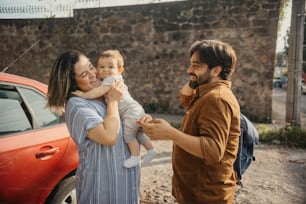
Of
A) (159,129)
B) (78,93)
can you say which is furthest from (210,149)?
(78,93)

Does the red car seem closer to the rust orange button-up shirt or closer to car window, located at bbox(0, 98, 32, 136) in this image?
car window, located at bbox(0, 98, 32, 136)

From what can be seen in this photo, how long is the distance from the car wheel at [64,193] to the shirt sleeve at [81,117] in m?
0.92

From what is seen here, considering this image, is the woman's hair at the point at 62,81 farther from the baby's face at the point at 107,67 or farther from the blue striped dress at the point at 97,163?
the baby's face at the point at 107,67

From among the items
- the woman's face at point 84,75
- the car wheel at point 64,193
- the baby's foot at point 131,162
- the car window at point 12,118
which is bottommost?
the car wheel at point 64,193

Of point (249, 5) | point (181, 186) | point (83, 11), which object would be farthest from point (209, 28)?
point (181, 186)

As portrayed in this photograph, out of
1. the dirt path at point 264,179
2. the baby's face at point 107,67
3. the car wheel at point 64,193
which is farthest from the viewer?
the dirt path at point 264,179

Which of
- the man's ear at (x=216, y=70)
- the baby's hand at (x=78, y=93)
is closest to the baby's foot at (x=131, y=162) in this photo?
the baby's hand at (x=78, y=93)

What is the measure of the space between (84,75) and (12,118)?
85 cm

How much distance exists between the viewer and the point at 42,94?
247cm

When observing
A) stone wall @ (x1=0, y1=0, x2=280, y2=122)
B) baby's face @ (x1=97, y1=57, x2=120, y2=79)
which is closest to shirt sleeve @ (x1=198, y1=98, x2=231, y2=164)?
baby's face @ (x1=97, y1=57, x2=120, y2=79)

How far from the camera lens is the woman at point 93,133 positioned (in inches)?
61.1

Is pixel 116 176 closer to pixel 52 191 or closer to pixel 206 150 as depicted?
pixel 206 150

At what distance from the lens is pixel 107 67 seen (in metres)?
1.90

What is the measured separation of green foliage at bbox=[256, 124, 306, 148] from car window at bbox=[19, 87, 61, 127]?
15.5 feet
